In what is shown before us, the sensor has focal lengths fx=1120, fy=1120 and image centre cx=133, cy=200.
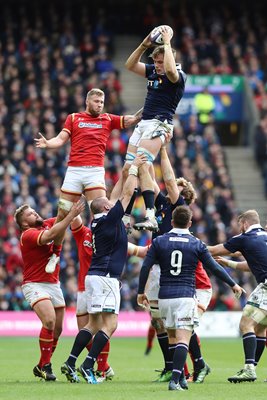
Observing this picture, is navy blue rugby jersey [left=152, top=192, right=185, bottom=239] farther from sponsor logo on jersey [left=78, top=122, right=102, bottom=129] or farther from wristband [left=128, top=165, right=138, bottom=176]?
sponsor logo on jersey [left=78, top=122, right=102, bottom=129]

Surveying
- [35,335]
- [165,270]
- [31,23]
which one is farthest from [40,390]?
[31,23]

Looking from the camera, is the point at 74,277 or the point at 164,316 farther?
the point at 74,277

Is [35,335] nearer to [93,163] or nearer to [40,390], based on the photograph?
[93,163]

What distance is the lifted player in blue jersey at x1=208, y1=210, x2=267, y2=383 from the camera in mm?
14500

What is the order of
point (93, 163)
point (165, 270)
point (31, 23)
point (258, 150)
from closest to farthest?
point (165, 270)
point (93, 163)
point (258, 150)
point (31, 23)

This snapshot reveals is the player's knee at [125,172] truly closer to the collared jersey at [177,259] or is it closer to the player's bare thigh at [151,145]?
the player's bare thigh at [151,145]

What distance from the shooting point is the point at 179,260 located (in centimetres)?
1355

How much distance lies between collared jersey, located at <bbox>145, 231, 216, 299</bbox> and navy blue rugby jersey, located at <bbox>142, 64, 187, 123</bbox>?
2.01m

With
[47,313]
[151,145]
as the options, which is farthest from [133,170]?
[47,313]

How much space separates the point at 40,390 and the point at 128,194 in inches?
112

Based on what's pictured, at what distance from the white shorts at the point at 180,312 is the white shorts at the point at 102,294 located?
2.72ft

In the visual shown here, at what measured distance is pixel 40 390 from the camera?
1317 centimetres

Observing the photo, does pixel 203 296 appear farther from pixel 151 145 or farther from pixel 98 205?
pixel 151 145

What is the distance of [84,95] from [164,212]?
1955cm
